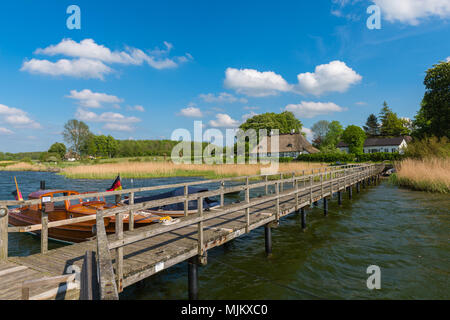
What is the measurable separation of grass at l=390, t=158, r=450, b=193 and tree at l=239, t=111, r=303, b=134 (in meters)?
54.7

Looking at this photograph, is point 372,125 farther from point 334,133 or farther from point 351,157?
point 351,157

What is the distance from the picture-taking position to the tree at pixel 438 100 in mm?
40062

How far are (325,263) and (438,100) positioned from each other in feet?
154

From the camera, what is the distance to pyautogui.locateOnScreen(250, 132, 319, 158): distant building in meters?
68.8

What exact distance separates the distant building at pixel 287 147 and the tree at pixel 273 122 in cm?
637

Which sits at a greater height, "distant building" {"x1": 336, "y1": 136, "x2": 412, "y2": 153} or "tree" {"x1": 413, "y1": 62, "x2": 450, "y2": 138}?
"tree" {"x1": 413, "y1": 62, "x2": 450, "y2": 138}

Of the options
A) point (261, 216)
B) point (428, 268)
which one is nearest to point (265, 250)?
point (261, 216)

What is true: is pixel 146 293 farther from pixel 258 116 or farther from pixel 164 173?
pixel 258 116

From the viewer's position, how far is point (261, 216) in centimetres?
906

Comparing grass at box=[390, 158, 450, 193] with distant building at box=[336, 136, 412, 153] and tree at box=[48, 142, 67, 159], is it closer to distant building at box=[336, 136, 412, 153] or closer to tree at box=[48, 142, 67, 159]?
distant building at box=[336, 136, 412, 153]

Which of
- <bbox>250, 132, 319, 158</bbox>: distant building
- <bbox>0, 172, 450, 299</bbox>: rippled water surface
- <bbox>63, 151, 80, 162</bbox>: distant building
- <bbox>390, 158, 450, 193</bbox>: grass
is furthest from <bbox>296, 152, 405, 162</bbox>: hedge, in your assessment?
<bbox>63, 151, 80, 162</bbox>: distant building

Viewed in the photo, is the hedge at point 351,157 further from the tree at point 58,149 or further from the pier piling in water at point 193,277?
the tree at point 58,149

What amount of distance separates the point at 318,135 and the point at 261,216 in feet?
354

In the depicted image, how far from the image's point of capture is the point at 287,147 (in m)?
70.4
